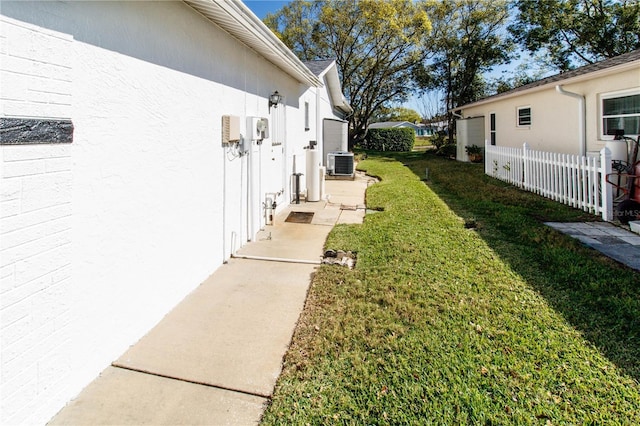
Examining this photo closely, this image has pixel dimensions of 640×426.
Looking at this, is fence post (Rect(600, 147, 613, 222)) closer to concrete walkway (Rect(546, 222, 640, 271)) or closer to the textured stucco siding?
concrete walkway (Rect(546, 222, 640, 271))

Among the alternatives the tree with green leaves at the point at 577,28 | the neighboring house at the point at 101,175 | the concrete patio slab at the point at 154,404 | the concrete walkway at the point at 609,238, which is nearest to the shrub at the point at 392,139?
the tree with green leaves at the point at 577,28

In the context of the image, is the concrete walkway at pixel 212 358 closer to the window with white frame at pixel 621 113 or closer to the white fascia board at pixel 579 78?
the white fascia board at pixel 579 78

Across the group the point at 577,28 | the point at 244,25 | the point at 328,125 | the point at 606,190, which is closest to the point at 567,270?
the point at 606,190

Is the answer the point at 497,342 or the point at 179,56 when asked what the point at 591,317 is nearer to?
the point at 497,342

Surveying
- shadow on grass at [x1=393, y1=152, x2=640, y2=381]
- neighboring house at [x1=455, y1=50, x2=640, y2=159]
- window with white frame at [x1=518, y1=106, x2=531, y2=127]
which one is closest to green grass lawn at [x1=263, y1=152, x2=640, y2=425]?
shadow on grass at [x1=393, y1=152, x2=640, y2=381]

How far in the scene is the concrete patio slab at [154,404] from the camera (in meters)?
2.42

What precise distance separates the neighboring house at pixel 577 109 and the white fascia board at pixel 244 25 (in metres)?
7.43

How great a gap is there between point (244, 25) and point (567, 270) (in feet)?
15.8

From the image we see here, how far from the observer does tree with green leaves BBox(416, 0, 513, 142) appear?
27141mm

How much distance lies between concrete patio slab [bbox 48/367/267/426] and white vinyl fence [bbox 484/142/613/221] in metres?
7.47

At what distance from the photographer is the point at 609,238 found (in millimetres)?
6086

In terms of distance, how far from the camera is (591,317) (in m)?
3.65

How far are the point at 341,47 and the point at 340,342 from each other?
89.6 ft

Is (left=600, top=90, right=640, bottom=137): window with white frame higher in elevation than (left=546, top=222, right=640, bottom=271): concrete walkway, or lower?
higher
